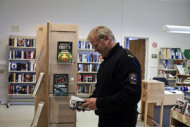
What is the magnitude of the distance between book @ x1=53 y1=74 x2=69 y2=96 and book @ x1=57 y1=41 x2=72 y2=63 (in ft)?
0.76

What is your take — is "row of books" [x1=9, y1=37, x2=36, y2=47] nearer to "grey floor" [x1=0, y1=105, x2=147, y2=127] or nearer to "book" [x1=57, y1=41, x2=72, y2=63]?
"grey floor" [x1=0, y1=105, x2=147, y2=127]

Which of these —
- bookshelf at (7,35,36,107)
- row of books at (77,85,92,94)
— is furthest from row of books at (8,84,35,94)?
row of books at (77,85,92,94)

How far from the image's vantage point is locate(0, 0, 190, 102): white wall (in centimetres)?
555

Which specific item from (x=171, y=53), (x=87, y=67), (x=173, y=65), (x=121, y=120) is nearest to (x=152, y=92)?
(x=121, y=120)

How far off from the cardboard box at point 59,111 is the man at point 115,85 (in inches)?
52.2

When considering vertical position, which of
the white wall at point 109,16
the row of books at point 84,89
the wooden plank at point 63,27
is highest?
the white wall at point 109,16

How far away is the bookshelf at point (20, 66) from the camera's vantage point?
5.33 meters

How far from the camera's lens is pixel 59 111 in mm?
2785

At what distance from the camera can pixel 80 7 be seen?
5.86 meters

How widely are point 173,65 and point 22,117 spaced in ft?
17.5

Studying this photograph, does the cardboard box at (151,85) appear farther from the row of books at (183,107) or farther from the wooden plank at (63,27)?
the wooden plank at (63,27)

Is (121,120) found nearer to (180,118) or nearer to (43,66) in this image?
(180,118)

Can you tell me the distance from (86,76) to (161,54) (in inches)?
110

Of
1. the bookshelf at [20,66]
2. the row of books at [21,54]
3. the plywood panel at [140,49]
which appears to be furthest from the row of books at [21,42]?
the plywood panel at [140,49]
